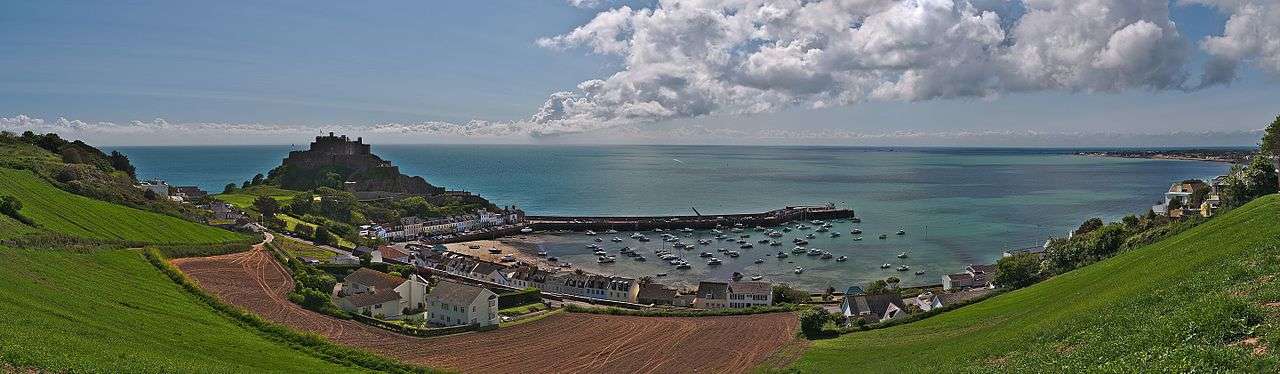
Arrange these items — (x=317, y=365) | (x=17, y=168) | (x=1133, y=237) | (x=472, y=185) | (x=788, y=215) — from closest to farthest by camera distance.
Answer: (x=317, y=365), (x=1133, y=237), (x=17, y=168), (x=788, y=215), (x=472, y=185)

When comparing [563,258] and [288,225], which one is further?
[288,225]

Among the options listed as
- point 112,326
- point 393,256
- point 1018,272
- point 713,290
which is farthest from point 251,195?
point 1018,272

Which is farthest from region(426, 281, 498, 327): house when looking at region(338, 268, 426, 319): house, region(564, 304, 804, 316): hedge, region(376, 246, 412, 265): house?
region(376, 246, 412, 265): house

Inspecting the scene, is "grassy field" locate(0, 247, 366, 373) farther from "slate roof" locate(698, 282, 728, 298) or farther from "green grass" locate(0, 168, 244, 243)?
"slate roof" locate(698, 282, 728, 298)

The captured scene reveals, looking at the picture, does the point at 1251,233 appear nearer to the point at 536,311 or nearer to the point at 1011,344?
the point at 1011,344

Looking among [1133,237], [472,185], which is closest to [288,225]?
[1133,237]

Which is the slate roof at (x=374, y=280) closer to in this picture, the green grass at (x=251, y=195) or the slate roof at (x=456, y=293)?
the slate roof at (x=456, y=293)
